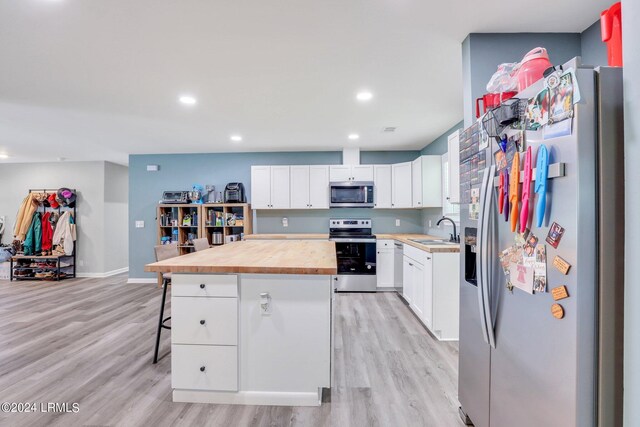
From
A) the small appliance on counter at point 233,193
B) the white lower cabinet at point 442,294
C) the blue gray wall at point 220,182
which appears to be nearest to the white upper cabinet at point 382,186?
the blue gray wall at point 220,182

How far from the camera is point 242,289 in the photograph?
1801 millimetres

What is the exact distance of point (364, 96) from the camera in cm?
282

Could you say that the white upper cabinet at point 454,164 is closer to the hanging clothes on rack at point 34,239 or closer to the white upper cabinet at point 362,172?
the white upper cabinet at point 362,172

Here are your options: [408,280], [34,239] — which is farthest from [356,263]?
[34,239]

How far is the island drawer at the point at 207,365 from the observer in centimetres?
179

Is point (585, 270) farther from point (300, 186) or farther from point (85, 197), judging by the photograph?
point (85, 197)

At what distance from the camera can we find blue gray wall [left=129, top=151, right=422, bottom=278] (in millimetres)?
5129

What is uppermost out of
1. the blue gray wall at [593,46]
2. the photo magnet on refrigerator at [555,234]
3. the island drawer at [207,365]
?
the blue gray wall at [593,46]

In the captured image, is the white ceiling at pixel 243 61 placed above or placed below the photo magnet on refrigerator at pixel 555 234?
above

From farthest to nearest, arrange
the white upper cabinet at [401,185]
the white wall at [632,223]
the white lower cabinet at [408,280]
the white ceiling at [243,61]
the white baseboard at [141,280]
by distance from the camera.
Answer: the white baseboard at [141,280] < the white upper cabinet at [401,185] < the white lower cabinet at [408,280] < the white ceiling at [243,61] < the white wall at [632,223]

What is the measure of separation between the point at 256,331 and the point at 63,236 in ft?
19.6

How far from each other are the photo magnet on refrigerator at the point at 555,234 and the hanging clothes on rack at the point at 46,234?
769cm

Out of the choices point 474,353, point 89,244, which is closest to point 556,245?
point 474,353

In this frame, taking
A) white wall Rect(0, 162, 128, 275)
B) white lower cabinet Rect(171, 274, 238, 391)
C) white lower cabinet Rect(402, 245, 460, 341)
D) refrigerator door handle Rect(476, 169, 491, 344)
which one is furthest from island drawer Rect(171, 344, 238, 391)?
white wall Rect(0, 162, 128, 275)
